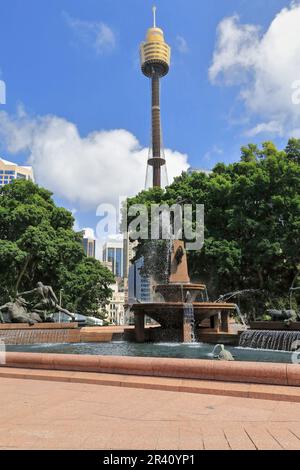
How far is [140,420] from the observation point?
5496 millimetres

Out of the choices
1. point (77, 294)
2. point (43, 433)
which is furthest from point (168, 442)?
point (77, 294)

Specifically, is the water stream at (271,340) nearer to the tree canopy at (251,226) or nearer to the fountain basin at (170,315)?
the fountain basin at (170,315)

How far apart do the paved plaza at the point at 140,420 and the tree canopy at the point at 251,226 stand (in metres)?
22.8

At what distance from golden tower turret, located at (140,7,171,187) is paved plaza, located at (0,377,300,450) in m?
108

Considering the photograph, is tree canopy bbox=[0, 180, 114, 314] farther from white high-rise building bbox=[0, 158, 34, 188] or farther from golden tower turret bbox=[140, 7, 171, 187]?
golden tower turret bbox=[140, 7, 171, 187]

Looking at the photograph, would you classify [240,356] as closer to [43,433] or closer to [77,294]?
[43,433]

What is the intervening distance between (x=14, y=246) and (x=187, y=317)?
1607 centimetres

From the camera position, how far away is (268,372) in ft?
24.5

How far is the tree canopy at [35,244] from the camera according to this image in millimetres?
30562

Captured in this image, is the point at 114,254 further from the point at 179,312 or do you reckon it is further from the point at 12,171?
the point at 179,312

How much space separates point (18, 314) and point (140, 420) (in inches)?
564

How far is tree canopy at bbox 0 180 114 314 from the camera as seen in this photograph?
3056 centimetres

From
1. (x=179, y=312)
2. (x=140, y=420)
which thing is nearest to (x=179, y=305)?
(x=179, y=312)
